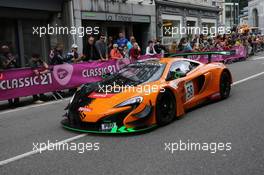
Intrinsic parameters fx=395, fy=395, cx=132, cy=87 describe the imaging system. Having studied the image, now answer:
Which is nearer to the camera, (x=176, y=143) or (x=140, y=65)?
(x=176, y=143)

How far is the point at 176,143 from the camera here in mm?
5895

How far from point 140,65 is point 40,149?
3031 millimetres

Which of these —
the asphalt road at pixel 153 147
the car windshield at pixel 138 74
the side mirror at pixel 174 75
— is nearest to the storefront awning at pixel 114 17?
the asphalt road at pixel 153 147

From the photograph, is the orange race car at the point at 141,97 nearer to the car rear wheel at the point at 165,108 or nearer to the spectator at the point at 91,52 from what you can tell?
the car rear wheel at the point at 165,108

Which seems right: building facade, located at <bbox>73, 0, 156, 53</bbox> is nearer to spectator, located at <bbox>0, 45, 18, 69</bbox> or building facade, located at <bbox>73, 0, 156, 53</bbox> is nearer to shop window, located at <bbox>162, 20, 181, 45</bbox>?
shop window, located at <bbox>162, 20, 181, 45</bbox>

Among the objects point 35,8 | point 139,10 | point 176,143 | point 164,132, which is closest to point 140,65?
point 164,132

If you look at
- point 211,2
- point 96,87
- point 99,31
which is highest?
point 211,2

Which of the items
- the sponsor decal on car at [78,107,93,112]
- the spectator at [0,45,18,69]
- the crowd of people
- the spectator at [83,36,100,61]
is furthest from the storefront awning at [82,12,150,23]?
the sponsor decal on car at [78,107,93,112]

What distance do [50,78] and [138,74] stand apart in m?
4.73

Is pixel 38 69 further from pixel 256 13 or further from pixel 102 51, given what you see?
pixel 256 13

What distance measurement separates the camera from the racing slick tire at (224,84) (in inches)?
367

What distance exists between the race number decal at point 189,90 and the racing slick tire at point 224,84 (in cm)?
154

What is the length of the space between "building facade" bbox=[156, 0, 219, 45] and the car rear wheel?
66.5ft

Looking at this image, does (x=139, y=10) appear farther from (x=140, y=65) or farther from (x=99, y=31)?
(x=140, y=65)
